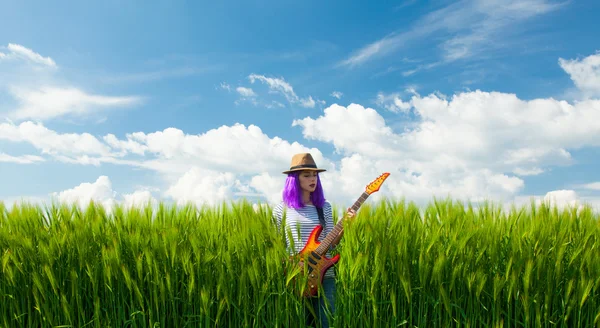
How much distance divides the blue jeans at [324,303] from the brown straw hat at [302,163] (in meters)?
1.07

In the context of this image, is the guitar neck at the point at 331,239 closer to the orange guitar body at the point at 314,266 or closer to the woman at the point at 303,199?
the orange guitar body at the point at 314,266

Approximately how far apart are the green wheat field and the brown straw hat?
0.67m

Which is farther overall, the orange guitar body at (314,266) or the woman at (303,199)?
the woman at (303,199)

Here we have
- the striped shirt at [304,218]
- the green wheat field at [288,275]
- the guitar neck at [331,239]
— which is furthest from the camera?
the striped shirt at [304,218]

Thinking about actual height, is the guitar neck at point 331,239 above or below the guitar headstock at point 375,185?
below

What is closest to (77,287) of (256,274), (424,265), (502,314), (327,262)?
(256,274)

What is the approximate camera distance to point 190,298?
3945 mm

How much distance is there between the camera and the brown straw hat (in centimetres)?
491

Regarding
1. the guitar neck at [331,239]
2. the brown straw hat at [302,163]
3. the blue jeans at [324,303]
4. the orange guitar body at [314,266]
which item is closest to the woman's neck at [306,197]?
the brown straw hat at [302,163]

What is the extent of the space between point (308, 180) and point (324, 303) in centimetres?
114

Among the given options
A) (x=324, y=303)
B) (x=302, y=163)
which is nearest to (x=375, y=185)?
(x=302, y=163)

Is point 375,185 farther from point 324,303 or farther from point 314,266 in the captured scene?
point 324,303

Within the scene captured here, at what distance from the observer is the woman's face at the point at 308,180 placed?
4.80 meters

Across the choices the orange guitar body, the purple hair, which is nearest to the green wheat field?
the orange guitar body
